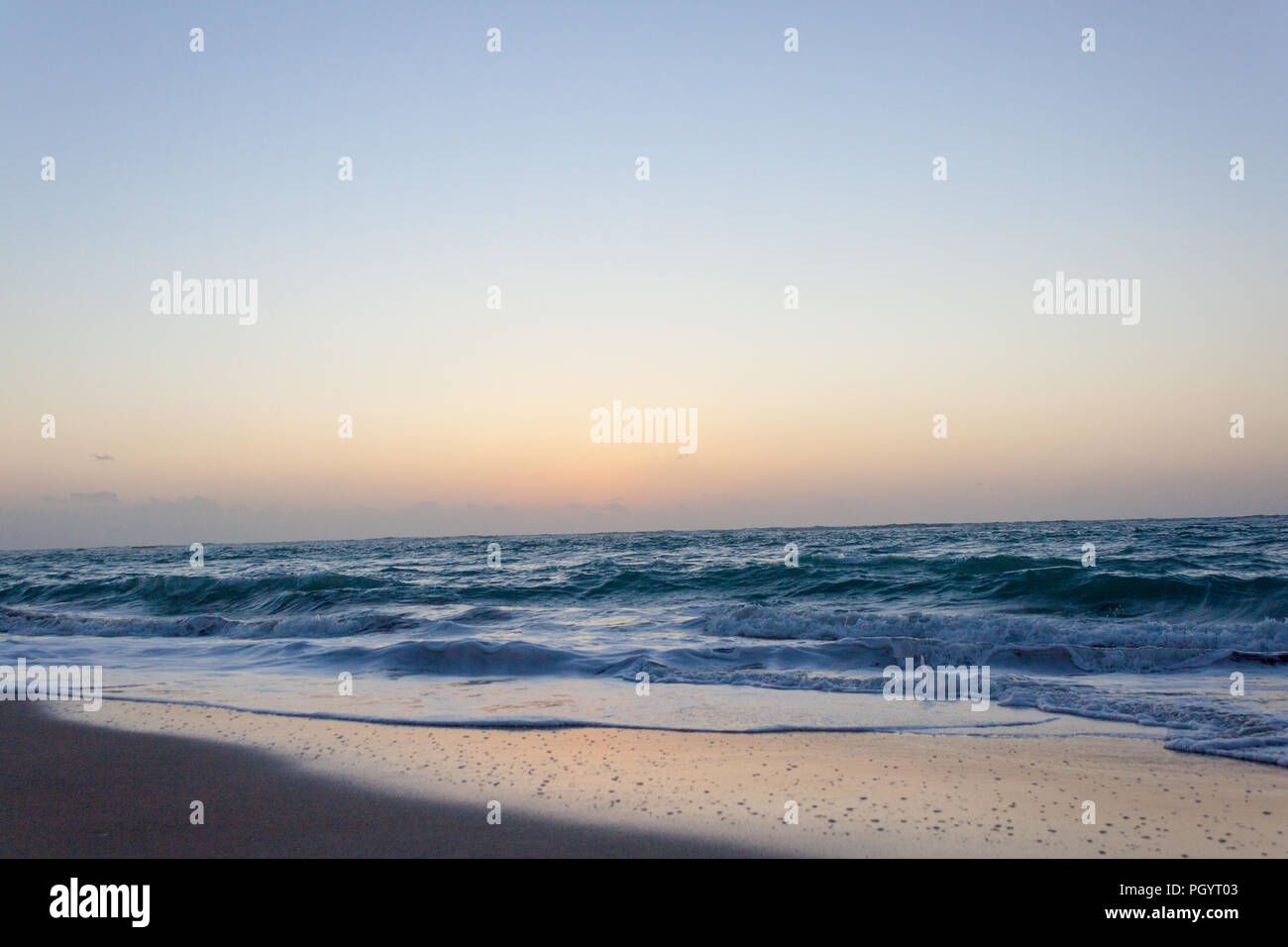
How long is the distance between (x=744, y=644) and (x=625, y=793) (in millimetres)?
7997

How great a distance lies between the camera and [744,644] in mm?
13258

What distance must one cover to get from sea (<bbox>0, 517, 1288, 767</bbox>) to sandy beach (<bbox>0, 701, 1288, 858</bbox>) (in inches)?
28.8

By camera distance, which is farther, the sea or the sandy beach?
the sea

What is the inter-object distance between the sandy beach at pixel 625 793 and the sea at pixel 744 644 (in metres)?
0.73

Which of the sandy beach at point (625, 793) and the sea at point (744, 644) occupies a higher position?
the sandy beach at point (625, 793)

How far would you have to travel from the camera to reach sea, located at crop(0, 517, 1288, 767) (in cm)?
812

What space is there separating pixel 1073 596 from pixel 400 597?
55.6 feet

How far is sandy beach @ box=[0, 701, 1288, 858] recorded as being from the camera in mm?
4578

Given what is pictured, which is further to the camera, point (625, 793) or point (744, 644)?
point (744, 644)

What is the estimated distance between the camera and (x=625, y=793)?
546 cm

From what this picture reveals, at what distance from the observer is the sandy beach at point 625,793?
15.0 feet

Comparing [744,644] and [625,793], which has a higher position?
[625,793]

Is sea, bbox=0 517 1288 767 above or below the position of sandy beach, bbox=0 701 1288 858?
below
